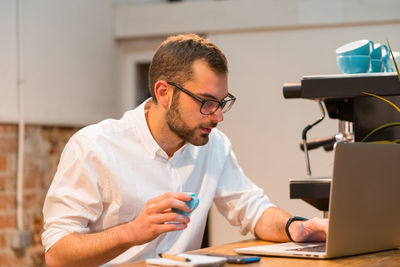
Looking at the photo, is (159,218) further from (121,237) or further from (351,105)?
(351,105)

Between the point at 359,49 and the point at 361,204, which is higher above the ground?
the point at 359,49

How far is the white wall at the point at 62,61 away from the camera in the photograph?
3.46 m

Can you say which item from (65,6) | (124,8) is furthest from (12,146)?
(124,8)

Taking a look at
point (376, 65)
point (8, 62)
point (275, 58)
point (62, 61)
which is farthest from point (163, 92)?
point (275, 58)

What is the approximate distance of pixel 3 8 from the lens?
11.2 ft

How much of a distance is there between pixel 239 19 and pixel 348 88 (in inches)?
96.3

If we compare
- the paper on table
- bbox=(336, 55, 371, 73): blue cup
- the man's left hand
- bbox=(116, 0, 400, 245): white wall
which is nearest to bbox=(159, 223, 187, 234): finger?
the paper on table

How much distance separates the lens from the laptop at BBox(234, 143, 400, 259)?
137 cm

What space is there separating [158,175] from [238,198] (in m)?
0.35

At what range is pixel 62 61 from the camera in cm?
393

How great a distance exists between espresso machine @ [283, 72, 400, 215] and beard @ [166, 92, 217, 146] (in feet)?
0.98

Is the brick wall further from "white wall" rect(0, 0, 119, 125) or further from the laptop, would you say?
the laptop

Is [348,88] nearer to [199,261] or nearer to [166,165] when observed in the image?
[166,165]

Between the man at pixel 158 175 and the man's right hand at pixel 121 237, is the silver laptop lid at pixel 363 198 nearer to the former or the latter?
the man at pixel 158 175
